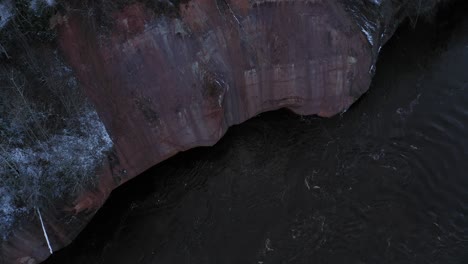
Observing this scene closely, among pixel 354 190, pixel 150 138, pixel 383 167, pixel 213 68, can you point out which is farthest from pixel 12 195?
pixel 383 167

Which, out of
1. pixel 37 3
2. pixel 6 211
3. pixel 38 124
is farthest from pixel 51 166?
pixel 37 3

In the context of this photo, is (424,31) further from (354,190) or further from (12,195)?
(12,195)

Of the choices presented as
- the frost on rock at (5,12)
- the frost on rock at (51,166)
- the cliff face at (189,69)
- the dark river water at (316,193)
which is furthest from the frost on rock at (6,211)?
the frost on rock at (5,12)

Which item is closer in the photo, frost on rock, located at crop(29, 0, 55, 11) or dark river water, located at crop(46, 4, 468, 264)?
dark river water, located at crop(46, 4, 468, 264)

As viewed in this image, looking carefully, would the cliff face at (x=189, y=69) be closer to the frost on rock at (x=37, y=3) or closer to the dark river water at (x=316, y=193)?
the frost on rock at (x=37, y=3)

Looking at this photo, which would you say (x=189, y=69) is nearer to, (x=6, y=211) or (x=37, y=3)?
(x=37, y=3)

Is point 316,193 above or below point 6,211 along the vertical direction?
below

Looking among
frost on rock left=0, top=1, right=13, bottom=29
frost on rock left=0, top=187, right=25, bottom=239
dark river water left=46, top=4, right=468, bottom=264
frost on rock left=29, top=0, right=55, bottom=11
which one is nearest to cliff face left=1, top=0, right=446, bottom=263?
frost on rock left=0, top=187, right=25, bottom=239

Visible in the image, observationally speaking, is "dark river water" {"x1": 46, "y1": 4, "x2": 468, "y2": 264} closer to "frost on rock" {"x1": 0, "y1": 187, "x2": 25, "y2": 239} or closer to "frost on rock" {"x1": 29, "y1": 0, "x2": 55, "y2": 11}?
"frost on rock" {"x1": 0, "y1": 187, "x2": 25, "y2": 239}
